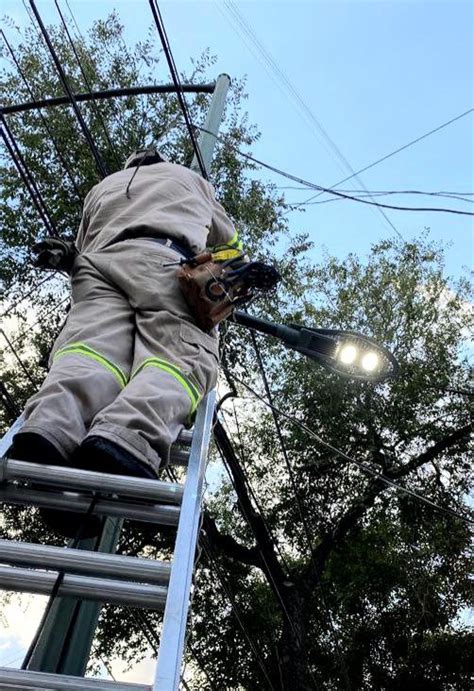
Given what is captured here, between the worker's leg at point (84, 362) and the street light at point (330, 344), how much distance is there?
7.17ft

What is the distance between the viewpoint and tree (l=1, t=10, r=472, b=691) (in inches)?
353

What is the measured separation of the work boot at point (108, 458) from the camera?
1.89 m

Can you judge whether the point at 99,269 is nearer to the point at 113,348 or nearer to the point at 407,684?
the point at 113,348

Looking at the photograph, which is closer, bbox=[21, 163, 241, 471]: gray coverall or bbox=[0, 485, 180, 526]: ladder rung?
bbox=[0, 485, 180, 526]: ladder rung

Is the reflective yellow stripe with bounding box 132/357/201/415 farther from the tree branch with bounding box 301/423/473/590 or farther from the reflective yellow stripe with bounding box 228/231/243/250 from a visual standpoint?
the tree branch with bounding box 301/423/473/590

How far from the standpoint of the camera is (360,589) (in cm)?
1047

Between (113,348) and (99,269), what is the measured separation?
46cm

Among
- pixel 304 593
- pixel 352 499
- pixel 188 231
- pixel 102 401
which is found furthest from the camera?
pixel 352 499

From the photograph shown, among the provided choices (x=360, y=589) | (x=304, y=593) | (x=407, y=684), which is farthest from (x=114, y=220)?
(x=407, y=684)

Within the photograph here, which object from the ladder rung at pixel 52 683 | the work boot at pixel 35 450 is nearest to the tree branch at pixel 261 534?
the work boot at pixel 35 450

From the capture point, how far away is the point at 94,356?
233 cm

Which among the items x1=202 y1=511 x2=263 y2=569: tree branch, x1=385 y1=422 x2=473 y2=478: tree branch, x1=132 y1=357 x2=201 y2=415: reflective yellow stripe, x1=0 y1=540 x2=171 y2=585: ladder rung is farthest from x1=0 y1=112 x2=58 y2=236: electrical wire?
x1=385 y1=422 x2=473 y2=478: tree branch

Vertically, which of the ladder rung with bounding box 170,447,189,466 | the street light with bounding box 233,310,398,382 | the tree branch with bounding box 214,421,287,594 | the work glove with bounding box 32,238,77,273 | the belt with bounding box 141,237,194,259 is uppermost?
the tree branch with bounding box 214,421,287,594

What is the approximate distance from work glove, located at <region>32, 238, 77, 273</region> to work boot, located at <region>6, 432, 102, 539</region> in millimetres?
959
